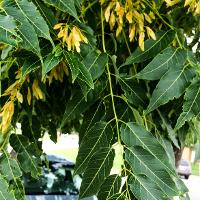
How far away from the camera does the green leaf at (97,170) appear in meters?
0.85

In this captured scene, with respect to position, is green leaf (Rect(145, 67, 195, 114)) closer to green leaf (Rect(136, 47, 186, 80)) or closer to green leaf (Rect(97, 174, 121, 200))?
green leaf (Rect(136, 47, 186, 80))

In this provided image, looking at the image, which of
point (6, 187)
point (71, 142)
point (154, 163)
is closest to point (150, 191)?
point (154, 163)

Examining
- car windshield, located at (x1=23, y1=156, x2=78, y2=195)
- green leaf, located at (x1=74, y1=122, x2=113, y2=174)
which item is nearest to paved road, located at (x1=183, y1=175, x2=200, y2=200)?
car windshield, located at (x1=23, y1=156, x2=78, y2=195)

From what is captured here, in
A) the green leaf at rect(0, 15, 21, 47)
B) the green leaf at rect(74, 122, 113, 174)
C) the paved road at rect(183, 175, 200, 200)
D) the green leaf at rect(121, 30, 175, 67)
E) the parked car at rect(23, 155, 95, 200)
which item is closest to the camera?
the green leaf at rect(0, 15, 21, 47)

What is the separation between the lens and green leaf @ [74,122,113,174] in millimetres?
905

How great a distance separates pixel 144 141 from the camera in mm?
875

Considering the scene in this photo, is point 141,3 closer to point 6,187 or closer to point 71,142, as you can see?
point 6,187

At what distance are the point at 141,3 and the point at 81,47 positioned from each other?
0.67ft

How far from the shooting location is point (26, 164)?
1.03 metres

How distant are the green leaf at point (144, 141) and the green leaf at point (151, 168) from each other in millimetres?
17

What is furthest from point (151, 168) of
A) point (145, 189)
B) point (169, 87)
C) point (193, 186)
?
point (193, 186)

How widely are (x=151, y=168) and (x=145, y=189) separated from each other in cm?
6

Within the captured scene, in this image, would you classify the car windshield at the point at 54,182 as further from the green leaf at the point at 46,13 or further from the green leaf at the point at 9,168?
the green leaf at the point at 46,13

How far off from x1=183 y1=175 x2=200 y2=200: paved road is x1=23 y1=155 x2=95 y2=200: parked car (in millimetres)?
5096
